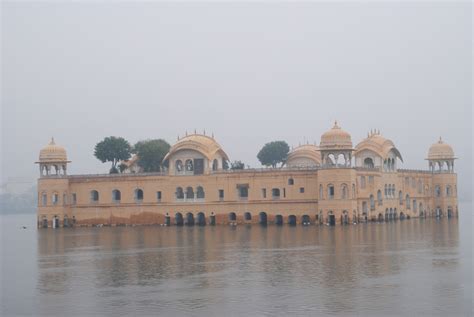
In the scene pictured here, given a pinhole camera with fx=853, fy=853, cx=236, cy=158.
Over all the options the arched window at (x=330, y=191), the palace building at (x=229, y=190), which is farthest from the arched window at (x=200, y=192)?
the arched window at (x=330, y=191)

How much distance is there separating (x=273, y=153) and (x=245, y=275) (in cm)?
4645

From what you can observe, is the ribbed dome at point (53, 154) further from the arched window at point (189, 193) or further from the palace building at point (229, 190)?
the arched window at point (189, 193)

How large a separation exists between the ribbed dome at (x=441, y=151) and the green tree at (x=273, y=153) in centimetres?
1454

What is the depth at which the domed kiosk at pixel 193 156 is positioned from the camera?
52.4m

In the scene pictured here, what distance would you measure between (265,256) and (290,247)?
3634mm

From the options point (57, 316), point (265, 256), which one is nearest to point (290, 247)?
point (265, 256)

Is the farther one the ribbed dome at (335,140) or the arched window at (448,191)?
the arched window at (448,191)

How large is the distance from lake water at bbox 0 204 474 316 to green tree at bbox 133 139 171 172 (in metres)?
20.8

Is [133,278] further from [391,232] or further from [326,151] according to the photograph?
[326,151]

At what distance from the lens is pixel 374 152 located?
53.5 m

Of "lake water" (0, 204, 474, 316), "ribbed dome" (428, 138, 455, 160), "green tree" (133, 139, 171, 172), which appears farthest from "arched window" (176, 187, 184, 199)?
"ribbed dome" (428, 138, 455, 160)

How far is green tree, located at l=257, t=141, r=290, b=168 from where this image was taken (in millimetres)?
70562

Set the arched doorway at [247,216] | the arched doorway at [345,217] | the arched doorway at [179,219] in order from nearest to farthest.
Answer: the arched doorway at [345,217] → the arched doorway at [247,216] → the arched doorway at [179,219]

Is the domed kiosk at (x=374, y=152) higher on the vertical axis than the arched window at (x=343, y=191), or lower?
higher
